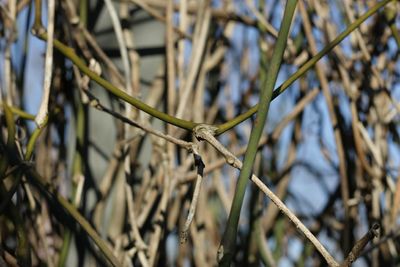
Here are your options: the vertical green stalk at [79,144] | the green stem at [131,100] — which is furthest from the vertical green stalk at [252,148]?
the vertical green stalk at [79,144]

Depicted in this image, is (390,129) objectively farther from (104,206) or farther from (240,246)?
(104,206)

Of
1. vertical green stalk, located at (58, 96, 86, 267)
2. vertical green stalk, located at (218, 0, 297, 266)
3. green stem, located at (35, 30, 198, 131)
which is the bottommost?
vertical green stalk, located at (218, 0, 297, 266)

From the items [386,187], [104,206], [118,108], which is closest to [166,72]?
[118,108]

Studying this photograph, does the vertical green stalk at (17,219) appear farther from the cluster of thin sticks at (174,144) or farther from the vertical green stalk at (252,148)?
the vertical green stalk at (252,148)

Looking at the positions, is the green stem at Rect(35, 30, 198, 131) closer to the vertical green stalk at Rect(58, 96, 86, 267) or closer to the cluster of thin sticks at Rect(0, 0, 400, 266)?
the cluster of thin sticks at Rect(0, 0, 400, 266)

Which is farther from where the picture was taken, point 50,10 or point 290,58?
point 290,58

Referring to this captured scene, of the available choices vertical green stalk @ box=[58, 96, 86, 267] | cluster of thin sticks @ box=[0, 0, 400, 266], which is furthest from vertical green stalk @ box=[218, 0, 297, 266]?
vertical green stalk @ box=[58, 96, 86, 267]

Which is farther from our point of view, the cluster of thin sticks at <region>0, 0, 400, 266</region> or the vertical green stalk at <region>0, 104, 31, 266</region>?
the cluster of thin sticks at <region>0, 0, 400, 266</region>

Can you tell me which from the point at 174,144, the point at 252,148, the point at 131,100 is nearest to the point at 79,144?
the point at 174,144
